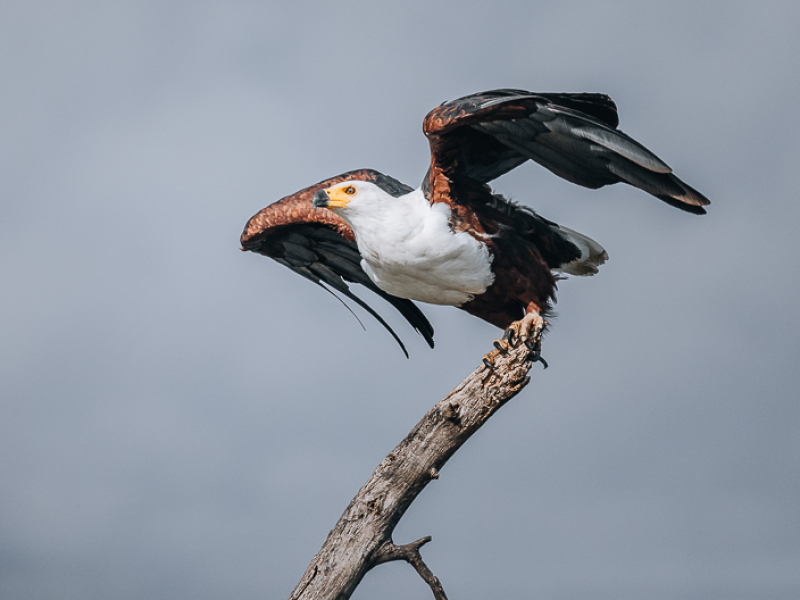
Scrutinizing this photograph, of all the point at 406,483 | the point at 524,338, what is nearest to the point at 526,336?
the point at 524,338

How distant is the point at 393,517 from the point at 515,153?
1971mm

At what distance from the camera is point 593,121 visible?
3289 mm

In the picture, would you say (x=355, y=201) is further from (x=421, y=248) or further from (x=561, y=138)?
(x=561, y=138)

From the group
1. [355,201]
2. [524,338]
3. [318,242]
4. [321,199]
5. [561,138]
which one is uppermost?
[318,242]

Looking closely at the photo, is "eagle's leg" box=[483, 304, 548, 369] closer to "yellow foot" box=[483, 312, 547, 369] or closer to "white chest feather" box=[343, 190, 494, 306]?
"yellow foot" box=[483, 312, 547, 369]

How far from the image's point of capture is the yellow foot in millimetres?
3730

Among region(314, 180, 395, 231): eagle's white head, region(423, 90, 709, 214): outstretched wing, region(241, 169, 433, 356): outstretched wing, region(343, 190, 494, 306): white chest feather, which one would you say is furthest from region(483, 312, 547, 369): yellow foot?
region(241, 169, 433, 356): outstretched wing

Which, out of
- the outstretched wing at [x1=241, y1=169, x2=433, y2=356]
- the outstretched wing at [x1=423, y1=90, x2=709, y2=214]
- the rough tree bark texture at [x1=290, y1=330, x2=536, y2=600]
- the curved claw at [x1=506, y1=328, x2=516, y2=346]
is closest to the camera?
the outstretched wing at [x1=423, y1=90, x2=709, y2=214]

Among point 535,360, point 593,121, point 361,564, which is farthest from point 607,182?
point 361,564

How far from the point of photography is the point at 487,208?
12.9 ft

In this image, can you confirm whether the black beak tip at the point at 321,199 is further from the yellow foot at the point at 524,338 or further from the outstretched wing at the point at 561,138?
the yellow foot at the point at 524,338

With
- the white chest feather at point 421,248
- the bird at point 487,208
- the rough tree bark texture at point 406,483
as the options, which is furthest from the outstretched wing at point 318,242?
the rough tree bark texture at point 406,483

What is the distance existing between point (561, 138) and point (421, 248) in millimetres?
831

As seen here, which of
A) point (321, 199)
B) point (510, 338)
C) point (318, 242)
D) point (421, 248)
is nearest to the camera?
point (421, 248)
